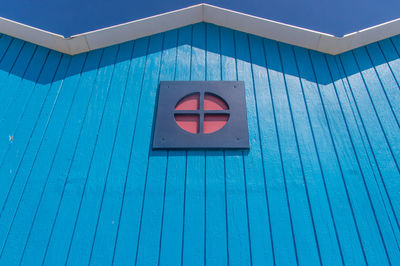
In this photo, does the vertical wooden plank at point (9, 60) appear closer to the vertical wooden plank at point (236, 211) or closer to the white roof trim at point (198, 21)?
the white roof trim at point (198, 21)

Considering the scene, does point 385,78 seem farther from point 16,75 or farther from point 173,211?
point 16,75

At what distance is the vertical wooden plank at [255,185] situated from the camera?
188cm

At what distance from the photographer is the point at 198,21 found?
325 cm

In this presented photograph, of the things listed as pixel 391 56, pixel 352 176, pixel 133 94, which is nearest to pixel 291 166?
pixel 352 176

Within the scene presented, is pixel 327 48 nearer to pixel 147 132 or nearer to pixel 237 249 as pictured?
pixel 147 132

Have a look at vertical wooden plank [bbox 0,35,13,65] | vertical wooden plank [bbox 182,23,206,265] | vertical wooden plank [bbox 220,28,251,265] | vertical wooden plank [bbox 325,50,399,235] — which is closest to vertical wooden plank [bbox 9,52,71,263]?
vertical wooden plank [bbox 0,35,13,65]

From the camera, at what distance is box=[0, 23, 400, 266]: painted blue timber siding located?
1.92m

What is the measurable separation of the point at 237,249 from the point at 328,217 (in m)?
0.62

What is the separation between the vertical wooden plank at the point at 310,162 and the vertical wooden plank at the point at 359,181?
0.56 ft

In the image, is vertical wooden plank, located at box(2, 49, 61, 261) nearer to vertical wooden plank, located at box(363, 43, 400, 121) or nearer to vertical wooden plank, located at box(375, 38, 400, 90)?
vertical wooden plank, located at box(363, 43, 400, 121)

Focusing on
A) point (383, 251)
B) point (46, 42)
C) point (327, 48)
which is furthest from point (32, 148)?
point (327, 48)

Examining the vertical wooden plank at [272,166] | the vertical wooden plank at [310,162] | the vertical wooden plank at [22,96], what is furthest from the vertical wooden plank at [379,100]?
the vertical wooden plank at [22,96]

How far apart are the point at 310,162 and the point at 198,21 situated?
1867mm

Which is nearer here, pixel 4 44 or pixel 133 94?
pixel 133 94
